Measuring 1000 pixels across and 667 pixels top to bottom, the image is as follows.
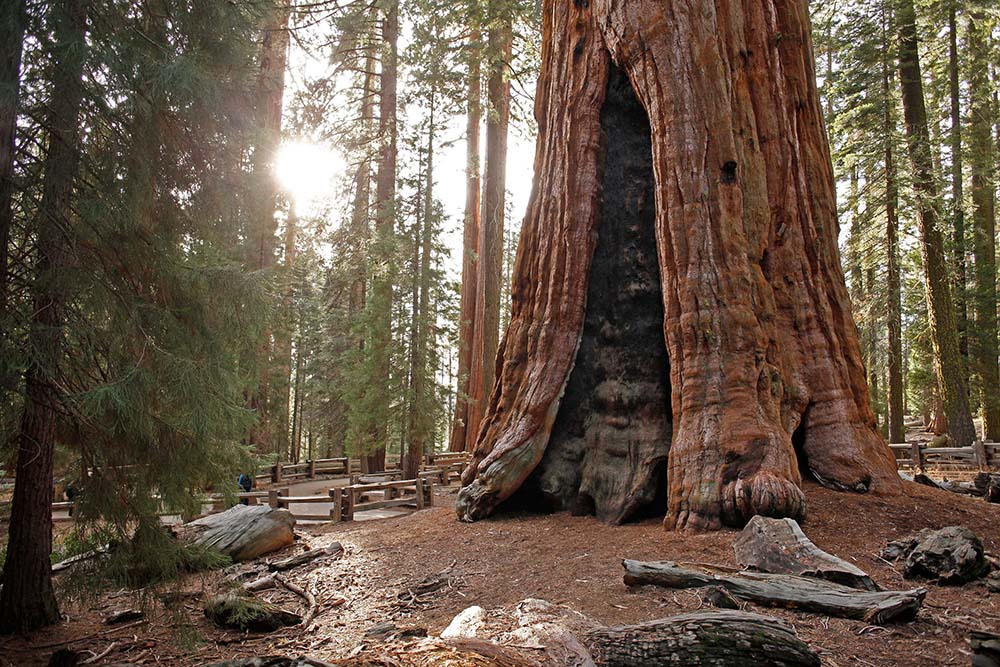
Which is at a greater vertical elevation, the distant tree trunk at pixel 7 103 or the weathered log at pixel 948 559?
the distant tree trunk at pixel 7 103

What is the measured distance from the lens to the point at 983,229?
64.4 ft

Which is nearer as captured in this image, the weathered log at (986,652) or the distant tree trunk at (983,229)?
the weathered log at (986,652)

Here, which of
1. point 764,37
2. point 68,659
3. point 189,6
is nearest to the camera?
point 68,659

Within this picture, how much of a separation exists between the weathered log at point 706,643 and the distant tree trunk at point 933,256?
1471 centimetres

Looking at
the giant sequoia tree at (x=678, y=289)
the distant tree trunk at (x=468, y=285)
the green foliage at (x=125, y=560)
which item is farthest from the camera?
the distant tree trunk at (x=468, y=285)

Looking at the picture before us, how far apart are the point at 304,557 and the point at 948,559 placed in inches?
254

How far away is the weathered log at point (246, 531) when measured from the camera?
7.81m

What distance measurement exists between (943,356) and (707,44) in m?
11.9

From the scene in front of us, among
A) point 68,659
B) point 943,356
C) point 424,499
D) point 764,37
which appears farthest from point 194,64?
point 943,356

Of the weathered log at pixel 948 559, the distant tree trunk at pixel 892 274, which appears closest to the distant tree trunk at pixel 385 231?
the weathered log at pixel 948 559

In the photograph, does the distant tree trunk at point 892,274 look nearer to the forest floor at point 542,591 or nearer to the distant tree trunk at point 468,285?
the distant tree trunk at point 468,285

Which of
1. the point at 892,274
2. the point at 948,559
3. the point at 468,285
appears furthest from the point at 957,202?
the point at 948,559

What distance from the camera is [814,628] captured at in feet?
11.9

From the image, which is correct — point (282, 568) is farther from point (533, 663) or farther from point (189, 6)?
point (189, 6)
